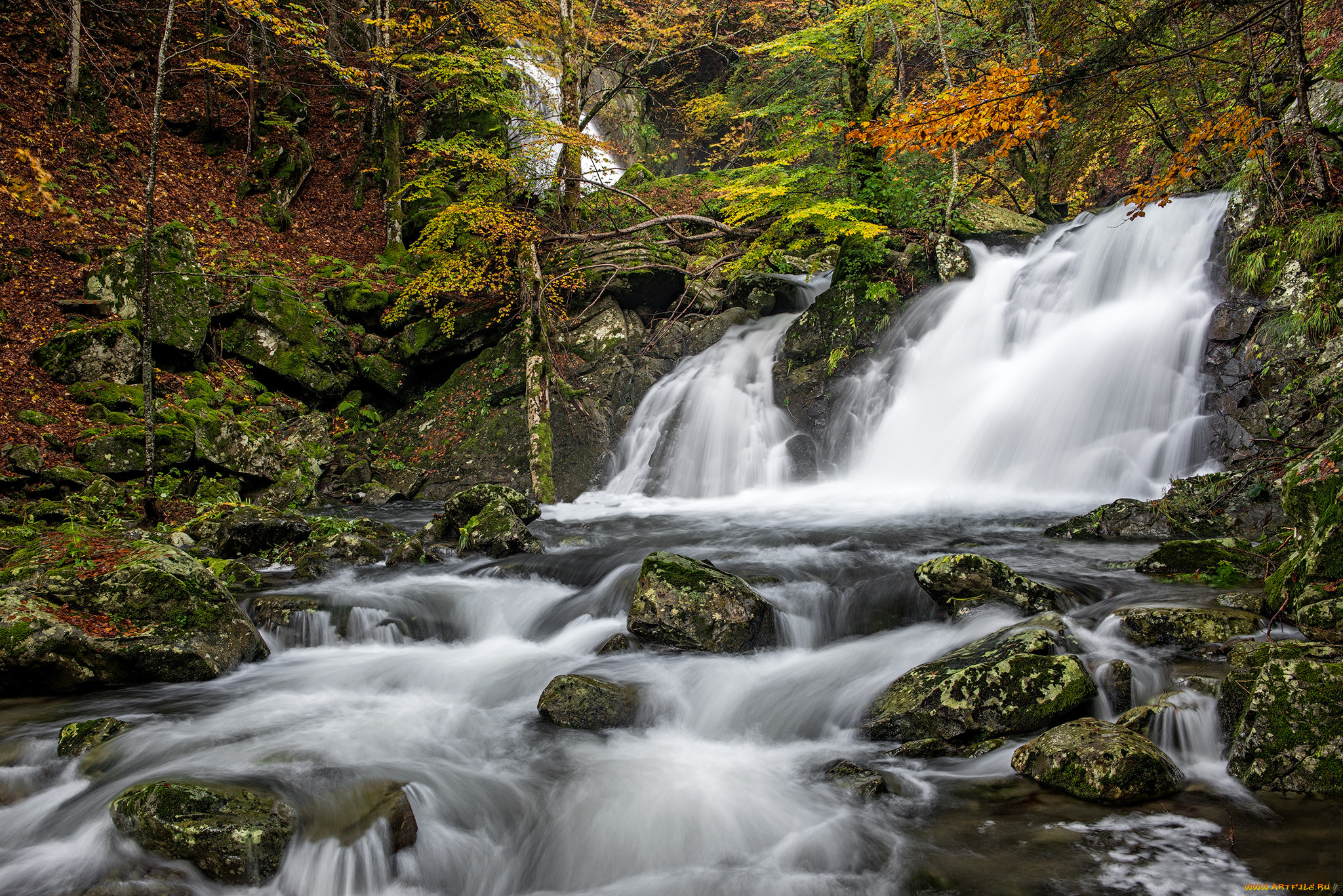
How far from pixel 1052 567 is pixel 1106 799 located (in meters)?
3.62

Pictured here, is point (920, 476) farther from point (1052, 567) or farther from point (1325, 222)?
point (1325, 222)

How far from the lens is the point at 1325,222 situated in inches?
297

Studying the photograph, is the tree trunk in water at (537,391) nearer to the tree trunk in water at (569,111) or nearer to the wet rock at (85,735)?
the tree trunk in water at (569,111)

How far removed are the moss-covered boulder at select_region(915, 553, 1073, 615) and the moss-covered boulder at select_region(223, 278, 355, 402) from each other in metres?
11.4

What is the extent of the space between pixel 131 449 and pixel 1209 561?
11.9m

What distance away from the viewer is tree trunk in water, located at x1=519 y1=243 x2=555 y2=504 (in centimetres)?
1127

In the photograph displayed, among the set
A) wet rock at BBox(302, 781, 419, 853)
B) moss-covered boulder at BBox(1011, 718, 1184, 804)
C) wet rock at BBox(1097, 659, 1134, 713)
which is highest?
wet rock at BBox(1097, 659, 1134, 713)

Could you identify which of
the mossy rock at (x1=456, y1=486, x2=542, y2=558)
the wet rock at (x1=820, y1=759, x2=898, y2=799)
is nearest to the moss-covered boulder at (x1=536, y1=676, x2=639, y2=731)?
the wet rock at (x1=820, y1=759, x2=898, y2=799)

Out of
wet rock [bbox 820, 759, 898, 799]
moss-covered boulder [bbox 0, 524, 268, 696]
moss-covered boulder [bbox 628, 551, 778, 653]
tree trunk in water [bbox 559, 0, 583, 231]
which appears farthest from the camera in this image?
tree trunk in water [bbox 559, 0, 583, 231]

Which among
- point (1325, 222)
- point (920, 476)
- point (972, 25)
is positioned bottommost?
point (920, 476)

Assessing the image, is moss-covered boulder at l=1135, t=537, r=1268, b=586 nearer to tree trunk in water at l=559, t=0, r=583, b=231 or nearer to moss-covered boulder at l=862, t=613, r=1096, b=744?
moss-covered boulder at l=862, t=613, r=1096, b=744

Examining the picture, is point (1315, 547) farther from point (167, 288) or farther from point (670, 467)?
point (167, 288)

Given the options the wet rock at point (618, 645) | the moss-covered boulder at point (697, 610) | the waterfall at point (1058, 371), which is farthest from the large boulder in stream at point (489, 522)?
the waterfall at point (1058, 371)

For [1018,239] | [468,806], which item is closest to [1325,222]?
[1018,239]
